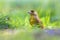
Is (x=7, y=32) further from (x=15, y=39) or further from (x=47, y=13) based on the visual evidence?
(x=47, y=13)

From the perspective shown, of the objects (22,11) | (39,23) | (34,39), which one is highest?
(22,11)

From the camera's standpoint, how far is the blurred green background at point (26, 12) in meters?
1.69

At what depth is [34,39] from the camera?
1.66 metres

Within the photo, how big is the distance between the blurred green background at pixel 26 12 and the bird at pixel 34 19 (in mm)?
26

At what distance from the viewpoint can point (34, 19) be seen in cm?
173

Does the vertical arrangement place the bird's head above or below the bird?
above

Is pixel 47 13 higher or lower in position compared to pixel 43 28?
higher

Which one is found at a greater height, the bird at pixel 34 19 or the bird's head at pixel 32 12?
the bird's head at pixel 32 12

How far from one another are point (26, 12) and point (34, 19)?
0.09 m

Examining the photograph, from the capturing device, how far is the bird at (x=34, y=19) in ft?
5.62

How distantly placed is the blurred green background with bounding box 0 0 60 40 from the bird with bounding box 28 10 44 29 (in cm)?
3

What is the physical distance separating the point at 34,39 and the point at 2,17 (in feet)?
1.06

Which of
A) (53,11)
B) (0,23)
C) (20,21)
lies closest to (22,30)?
(20,21)

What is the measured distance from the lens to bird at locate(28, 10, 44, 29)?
1.71 metres
